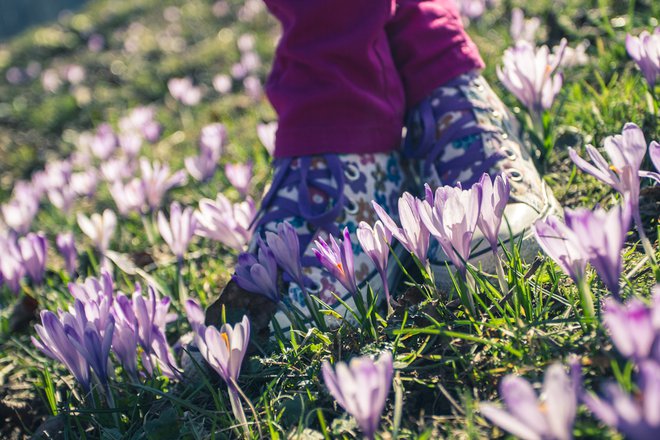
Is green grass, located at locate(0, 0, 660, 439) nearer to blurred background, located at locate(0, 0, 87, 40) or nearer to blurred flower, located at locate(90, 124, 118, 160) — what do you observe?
blurred flower, located at locate(90, 124, 118, 160)

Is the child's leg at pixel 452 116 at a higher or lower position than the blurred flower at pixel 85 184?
higher

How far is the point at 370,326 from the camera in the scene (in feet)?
5.13

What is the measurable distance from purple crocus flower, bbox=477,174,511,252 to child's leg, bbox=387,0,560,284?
0.28m

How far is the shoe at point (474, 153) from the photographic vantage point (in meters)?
1.73

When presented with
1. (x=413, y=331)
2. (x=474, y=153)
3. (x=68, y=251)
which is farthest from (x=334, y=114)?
(x=68, y=251)

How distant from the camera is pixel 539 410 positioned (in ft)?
2.93

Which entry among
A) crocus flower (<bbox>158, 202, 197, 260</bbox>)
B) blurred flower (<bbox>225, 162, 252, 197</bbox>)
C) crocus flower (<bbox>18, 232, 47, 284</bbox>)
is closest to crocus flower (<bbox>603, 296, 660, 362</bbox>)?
crocus flower (<bbox>158, 202, 197, 260</bbox>)

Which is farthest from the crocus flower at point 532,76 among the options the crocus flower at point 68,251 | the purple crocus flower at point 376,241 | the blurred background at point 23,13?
the blurred background at point 23,13

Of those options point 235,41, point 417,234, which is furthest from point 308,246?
point 235,41

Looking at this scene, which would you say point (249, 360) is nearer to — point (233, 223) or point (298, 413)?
point (298, 413)

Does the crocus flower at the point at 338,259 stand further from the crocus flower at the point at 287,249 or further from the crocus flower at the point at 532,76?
the crocus flower at the point at 532,76

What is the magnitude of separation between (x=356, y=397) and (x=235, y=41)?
18.5 feet

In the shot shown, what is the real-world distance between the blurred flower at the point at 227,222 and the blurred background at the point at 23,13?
18764 mm

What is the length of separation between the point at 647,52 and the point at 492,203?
85 cm
